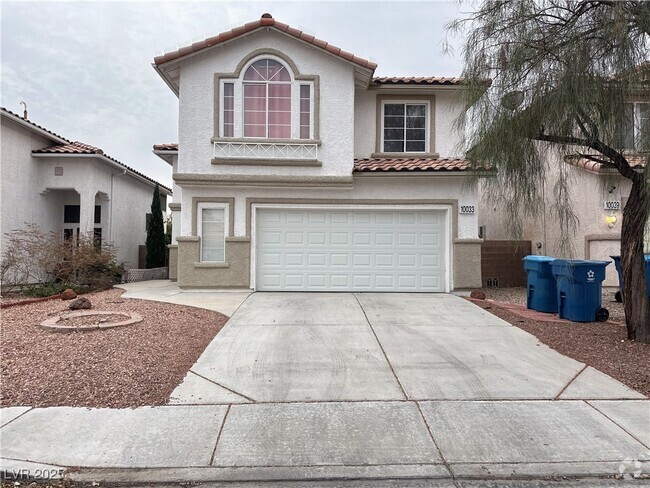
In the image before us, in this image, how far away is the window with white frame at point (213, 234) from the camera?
12062 mm

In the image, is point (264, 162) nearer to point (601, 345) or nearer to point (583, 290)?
point (583, 290)

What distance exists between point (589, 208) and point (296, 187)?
29.1 feet

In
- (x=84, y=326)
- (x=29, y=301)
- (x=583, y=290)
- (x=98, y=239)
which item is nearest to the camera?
(x=84, y=326)

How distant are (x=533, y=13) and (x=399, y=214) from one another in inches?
253

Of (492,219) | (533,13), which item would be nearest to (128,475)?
(533,13)

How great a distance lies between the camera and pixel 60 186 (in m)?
14.8

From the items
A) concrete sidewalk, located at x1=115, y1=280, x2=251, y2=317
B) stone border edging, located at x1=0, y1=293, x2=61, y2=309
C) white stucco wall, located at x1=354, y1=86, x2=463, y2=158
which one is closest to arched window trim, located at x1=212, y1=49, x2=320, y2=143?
white stucco wall, located at x1=354, y1=86, x2=463, y2=158

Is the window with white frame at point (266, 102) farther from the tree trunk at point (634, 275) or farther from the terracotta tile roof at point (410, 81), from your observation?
the tree trunk at point (634, 275)

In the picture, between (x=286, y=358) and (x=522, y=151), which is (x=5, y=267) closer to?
(x=286, y=358)

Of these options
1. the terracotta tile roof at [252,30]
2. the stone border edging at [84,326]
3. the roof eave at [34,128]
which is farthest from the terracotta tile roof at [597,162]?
the roof eave at [34,128]

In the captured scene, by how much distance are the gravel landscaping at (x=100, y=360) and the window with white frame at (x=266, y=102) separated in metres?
5.51

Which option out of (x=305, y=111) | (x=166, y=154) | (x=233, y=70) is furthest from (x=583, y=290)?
(x=166, y=154)

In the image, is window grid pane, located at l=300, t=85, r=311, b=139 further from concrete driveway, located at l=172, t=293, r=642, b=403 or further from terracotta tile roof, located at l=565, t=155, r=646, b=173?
terracotta tile roof, located at l=565, t=155, r=646, b=173

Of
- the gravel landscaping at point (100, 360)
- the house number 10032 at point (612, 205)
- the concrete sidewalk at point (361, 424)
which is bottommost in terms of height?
the concrete sidewalk at point (361, 424)
